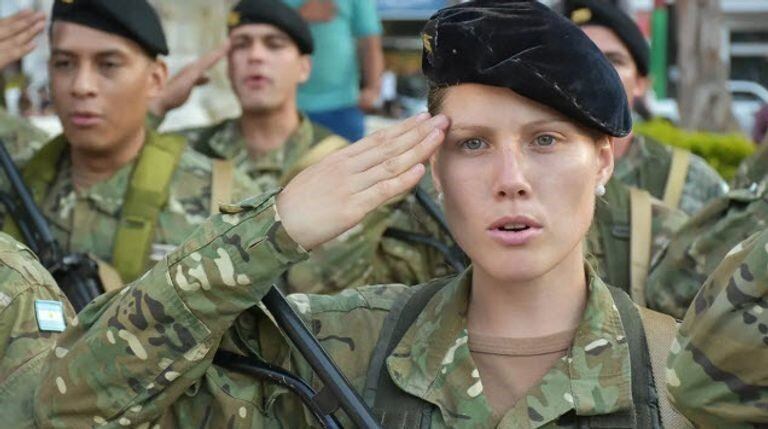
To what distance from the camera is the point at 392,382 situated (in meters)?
2.67

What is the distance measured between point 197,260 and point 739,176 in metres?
2.30

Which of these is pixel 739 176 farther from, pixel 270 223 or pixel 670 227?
pixel 270 223

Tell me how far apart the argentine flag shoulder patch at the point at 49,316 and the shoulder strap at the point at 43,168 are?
1.97 meters

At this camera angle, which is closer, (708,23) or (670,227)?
(670,227)

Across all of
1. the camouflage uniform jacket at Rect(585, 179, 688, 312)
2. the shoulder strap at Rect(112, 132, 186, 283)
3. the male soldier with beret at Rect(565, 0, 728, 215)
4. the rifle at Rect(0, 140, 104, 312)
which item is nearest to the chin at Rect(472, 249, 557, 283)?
the rifle at Rect(0, 140, 104, 312)

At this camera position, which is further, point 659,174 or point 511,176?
point 659,174

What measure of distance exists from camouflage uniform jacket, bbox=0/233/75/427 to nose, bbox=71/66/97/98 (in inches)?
69.9

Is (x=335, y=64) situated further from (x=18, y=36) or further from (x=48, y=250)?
(x=48, y=250)

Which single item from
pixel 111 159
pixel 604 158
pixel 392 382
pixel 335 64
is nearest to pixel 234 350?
pixel 392 382

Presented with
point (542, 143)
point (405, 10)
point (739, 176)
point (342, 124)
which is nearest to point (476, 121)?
point (542, 143)

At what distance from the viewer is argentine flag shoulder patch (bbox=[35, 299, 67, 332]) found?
10.0 feet

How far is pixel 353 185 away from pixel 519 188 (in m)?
0.30

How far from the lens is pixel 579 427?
101 inches

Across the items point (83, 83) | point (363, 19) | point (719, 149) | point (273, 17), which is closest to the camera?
point (83, 83)
